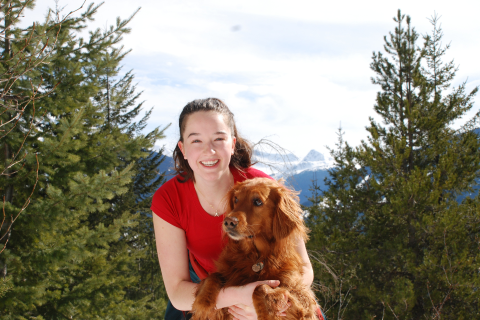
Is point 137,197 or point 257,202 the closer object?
point 257,202

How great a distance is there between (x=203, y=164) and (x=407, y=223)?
11.7 m

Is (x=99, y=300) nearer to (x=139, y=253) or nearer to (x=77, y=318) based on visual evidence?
(x=77, y=318)

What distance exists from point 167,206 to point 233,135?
0.72 metres

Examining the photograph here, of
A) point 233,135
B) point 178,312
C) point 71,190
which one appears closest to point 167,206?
point 233,135

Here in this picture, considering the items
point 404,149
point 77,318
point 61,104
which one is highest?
point 61,104

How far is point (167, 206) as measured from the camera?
2316 mm

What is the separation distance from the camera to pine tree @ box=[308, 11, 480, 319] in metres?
10.0

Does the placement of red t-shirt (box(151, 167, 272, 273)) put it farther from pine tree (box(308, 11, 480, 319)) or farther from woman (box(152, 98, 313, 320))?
pine tree (box(308, 11, 480, 319))

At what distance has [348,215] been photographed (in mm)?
12828

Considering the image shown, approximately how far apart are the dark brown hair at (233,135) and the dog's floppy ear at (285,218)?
639 millimetres

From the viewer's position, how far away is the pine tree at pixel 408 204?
10.0 metres

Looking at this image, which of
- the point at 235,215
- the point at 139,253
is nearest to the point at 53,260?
the point at 139,253

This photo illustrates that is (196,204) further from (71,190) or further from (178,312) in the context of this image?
(71,190)

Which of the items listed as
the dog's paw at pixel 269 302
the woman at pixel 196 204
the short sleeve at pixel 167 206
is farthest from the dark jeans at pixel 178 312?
the dog's paw at pixel 269 302
